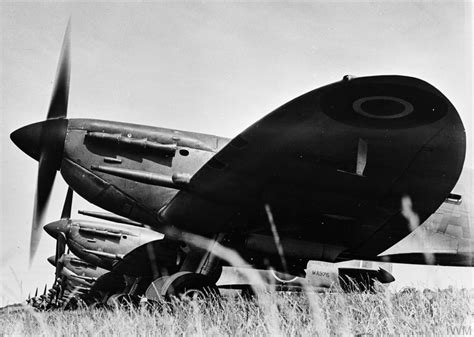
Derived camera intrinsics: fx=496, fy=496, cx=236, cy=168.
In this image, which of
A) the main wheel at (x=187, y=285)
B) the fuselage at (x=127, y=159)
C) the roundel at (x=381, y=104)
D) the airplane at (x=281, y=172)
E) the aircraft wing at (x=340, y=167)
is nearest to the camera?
the roundel at (x=381, y=104)

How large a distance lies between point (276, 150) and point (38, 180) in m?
4.06

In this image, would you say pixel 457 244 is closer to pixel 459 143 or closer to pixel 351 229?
pixel 351 229

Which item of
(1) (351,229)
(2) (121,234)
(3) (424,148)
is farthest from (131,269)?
(3) (424,148)

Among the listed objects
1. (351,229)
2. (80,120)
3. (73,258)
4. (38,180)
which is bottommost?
(73,258)

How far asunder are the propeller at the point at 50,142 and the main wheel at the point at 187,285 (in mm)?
2060

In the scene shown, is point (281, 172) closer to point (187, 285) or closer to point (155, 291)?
point (187, 285)

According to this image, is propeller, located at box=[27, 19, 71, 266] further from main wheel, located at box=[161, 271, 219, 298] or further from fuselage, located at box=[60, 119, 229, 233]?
main wheel, located at box=[161, 271, 219, 298]

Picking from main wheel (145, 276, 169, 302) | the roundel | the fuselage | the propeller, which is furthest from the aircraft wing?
the propeller

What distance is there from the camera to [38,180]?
286 inches

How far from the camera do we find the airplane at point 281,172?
172 inches

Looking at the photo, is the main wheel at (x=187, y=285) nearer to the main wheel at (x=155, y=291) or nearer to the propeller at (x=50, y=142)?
the main wheel at (x=155, y=291)

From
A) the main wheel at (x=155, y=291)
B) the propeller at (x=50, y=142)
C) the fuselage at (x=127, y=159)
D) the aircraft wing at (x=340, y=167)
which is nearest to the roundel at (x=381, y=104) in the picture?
the aircraft wing at (x=340, y=167)

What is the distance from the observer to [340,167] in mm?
5070

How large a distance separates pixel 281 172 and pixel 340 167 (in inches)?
24.3
